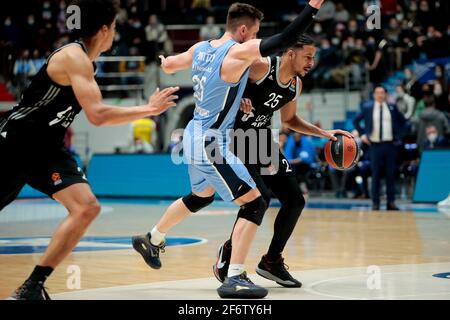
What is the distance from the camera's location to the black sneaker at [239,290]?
647cm

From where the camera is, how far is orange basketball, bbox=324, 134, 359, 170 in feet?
26.3

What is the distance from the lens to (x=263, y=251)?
32.2 feet

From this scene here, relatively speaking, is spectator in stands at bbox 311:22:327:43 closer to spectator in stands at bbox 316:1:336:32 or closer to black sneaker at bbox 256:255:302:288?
spectator in stands at bbox 316:1:336:32

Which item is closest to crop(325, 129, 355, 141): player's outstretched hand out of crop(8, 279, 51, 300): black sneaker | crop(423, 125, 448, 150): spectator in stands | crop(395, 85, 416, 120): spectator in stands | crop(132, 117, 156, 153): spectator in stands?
crop(8, 279, 51, 300): black sneaker

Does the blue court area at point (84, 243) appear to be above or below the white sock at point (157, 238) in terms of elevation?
below

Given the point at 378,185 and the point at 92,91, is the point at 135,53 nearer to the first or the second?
the point at 378,185

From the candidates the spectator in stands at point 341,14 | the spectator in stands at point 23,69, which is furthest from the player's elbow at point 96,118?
the spectator in stands at point 341,14

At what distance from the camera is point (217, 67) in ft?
22.6

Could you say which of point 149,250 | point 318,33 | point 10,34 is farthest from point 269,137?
point 10,34

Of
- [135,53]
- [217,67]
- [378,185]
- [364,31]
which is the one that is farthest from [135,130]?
[217,67]

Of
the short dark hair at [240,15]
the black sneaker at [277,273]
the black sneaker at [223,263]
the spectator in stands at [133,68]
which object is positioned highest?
the short dark hair at [240,15]

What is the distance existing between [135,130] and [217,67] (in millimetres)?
16566

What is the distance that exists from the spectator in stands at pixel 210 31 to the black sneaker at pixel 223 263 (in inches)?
751

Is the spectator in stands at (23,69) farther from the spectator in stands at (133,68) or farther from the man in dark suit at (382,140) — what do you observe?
the man in dark suit at (382,140)
